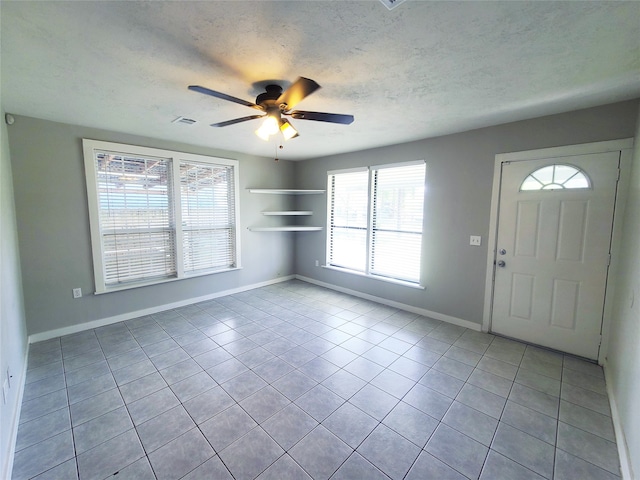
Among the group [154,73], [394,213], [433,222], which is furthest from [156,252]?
[433,222]

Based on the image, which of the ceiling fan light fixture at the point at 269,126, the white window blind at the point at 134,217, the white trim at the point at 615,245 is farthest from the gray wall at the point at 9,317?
the white trim at the point at 615,245

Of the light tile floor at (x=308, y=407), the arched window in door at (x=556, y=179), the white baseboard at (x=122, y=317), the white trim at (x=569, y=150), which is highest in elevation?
the white trim at (x=569, y=150)

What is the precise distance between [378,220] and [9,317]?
4240mm

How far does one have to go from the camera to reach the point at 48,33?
1.52 metres

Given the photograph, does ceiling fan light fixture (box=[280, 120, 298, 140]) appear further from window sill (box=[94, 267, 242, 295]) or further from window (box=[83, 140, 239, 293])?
window sill (box=[94, 267, 242, 295])

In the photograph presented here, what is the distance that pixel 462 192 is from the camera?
11.3 feet

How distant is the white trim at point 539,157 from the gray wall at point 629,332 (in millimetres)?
85

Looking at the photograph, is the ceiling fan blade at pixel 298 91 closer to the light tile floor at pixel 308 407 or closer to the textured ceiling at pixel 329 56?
the textured ceiling at pixel 329 56

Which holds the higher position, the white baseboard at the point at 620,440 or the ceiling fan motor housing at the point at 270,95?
the ceiling fan motor housing at the point at 270,95

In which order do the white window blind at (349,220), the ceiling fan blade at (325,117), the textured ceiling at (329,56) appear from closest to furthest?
the textured ceiling at (329,56), the ceiling fan blade at (325,117), the white window blind at (349,220)

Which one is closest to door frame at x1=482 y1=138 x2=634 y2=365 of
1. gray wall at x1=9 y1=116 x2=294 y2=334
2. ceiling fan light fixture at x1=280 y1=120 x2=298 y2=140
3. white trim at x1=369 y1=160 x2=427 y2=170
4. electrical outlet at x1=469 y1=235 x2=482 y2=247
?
electrical outlet at x1=469 y1=235 x2=482 y2=247

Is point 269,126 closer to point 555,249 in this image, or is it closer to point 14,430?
point 14,430

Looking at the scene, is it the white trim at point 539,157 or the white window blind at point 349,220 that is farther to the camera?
the white window blind at point 349,220

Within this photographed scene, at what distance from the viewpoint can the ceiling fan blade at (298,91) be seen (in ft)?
5.40
